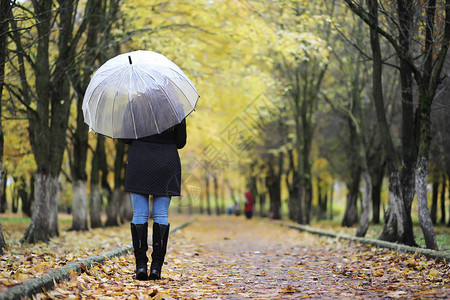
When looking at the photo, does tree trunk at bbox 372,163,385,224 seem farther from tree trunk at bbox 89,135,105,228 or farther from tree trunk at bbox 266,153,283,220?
tree trunk at bbox 89,135,105,228

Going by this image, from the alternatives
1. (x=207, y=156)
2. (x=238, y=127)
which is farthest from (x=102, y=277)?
(x=207, y=156)

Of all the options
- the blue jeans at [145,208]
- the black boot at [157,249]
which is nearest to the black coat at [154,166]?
the blue jeans at [145,208]

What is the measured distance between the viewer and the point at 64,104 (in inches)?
561

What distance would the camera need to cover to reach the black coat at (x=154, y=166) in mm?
5836

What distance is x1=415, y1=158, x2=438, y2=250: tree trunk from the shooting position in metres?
9.13

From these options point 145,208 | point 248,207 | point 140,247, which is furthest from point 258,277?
point 248,207

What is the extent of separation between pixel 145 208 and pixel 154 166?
518 millimetres

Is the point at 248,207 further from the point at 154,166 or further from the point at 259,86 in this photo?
the point at 154,166

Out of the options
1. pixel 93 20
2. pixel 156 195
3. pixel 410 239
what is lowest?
pixel 410 239

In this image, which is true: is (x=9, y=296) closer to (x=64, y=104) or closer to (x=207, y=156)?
(x=64, y=104)

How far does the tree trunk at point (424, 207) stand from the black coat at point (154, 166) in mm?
5084

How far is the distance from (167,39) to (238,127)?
14.8 metres

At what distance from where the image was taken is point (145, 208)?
598cm

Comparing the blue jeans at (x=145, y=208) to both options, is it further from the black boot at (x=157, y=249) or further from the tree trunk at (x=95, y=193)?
the tree trunk at (x=95, y=193)
